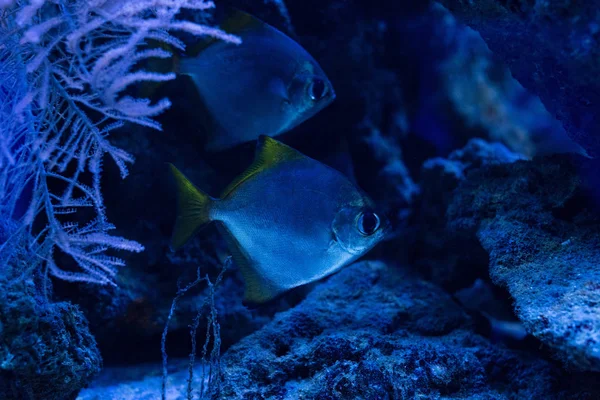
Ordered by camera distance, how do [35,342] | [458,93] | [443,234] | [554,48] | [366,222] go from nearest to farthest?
[35,342] → [554,48] → [366,222] → [443,234] → [458,93]

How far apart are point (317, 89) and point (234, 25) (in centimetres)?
67

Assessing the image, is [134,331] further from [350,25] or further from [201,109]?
[350,25]

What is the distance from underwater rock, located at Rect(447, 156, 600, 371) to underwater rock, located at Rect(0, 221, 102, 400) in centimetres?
214

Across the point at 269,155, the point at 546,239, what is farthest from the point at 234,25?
the point at 546,239

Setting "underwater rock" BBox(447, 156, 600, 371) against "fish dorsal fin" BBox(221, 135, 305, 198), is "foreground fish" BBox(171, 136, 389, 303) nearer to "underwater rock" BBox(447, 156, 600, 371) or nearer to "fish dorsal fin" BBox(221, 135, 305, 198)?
"fish dorsal fin" BBox(221, 135, 305, 198)

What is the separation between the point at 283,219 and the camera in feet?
7.67

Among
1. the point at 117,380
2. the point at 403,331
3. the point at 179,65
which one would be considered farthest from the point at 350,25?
the point at 117,380

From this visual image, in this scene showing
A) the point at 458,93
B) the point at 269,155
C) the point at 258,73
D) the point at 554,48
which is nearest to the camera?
the point at 554,48

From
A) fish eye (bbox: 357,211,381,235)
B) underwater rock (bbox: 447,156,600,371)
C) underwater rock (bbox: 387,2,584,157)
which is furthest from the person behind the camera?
underwater rock (bbox: 387,2,584,157)

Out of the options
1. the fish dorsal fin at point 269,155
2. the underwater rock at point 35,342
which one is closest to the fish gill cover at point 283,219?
the underwater rock at point 35,342

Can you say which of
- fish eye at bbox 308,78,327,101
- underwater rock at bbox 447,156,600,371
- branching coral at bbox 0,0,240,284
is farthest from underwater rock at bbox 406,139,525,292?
branching coral at bbox 0,0,240,284

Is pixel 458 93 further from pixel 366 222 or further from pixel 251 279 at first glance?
pixel 251 279

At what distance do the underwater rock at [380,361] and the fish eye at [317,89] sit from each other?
1.36 m

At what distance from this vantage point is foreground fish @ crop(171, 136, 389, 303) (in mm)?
2314
